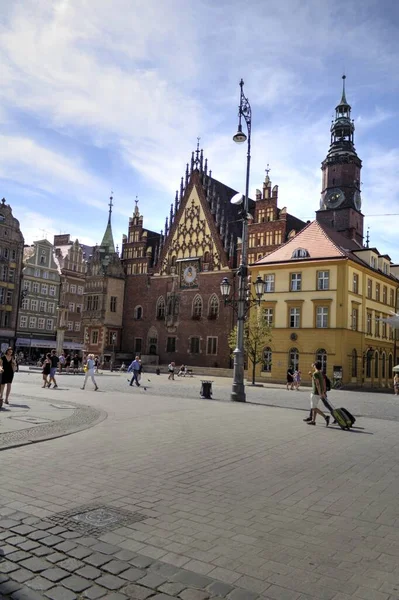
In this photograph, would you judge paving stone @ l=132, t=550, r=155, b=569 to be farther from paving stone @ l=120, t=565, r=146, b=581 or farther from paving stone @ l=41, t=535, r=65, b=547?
paving stone @ l=41, t=535, r=65, b=547

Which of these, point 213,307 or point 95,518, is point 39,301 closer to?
point 213,307

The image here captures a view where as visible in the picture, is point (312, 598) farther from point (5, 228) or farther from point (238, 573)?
point (5, 228)

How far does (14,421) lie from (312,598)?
9063mm

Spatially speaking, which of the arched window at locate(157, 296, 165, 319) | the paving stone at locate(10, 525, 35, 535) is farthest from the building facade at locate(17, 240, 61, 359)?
the paving stone at locate(10, 525, 35, 535)

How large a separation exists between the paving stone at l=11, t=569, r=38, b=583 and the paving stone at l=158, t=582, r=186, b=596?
1.06 metres

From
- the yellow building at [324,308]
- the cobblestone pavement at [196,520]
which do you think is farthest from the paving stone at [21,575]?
the yellow building at [324,308]

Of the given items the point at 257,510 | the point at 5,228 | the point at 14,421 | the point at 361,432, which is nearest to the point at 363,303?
the point at 361,432

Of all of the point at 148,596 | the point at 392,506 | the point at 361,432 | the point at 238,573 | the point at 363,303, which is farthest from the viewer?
the point at 363,303

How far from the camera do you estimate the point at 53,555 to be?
4.37 m

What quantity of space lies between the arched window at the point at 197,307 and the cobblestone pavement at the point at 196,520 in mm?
45958

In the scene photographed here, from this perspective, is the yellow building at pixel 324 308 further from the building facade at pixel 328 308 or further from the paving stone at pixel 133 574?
the paving stone at pixel 133 574

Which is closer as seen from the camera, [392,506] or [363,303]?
[392,506]

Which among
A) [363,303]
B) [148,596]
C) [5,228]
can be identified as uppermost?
[5,228]

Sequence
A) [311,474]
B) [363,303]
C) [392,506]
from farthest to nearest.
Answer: [363,303]
[311,474]
[392,506]
